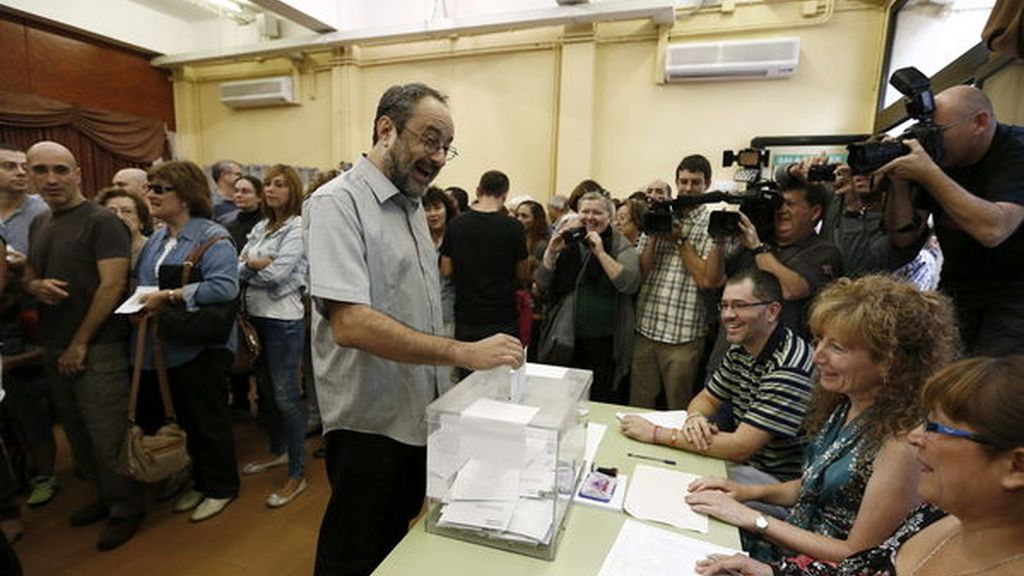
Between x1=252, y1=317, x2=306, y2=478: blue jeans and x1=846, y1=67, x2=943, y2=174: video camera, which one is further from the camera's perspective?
x1=252, y1=317, x2=306, y2=478: blue jeans

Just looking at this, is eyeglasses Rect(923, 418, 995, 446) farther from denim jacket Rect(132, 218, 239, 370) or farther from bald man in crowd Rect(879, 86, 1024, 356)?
denim jacket Rect(132, 218, 239, 370)

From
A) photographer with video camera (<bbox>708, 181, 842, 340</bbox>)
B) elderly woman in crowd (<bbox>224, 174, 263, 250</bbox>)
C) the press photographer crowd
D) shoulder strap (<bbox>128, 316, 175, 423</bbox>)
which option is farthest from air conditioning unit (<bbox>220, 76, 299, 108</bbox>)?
photographer with video camera (<bbox>708, 181, 842, 340</bbox>)

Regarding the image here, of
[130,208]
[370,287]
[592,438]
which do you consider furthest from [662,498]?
[130,208]

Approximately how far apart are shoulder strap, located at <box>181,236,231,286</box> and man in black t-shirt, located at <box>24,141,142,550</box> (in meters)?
0.25

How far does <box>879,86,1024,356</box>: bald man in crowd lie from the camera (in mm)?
1319

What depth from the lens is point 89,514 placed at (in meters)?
2.28

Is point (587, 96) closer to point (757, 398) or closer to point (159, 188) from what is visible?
point (159, 188)

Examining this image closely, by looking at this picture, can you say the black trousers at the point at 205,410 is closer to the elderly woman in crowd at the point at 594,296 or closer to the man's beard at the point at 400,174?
the man's beard at the point at 400,174

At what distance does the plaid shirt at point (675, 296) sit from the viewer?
2529 mm

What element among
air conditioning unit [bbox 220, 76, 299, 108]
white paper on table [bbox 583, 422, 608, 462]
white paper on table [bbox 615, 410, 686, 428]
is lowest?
white paper on table [bbox 583, 422, 608, 462]

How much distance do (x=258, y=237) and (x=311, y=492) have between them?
4.36 feet

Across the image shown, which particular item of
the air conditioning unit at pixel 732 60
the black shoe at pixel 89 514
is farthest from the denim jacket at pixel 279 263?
the air conditioning unit at pixel 732 60

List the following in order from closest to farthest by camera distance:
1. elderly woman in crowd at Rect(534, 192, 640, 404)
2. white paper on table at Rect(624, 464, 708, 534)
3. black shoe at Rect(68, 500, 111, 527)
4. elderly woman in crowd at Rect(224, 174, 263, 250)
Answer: white paper on table at Rect(624, 464, 708, 534), black shoe at Rect(68, 500, 111, 527), elderly woman in crowd at Rect(534, 192, 640, 404), elderly woman in crowd at Rect(224, 174, 263, 250)

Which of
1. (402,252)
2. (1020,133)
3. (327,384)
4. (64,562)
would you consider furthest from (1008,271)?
(64,562)
